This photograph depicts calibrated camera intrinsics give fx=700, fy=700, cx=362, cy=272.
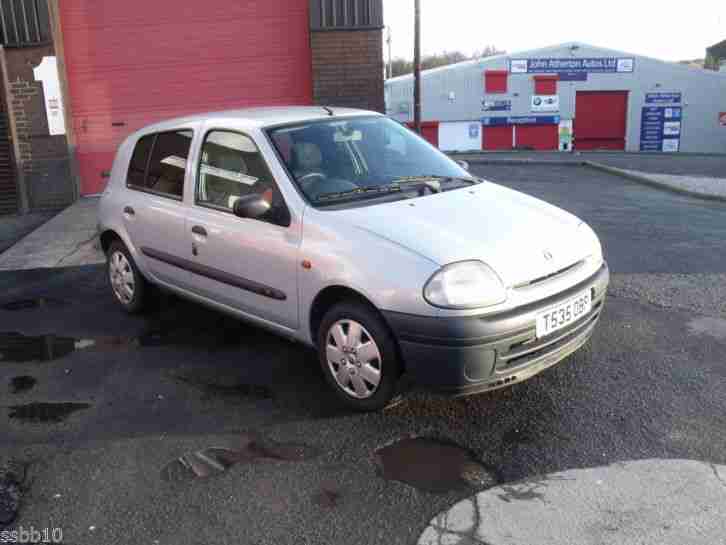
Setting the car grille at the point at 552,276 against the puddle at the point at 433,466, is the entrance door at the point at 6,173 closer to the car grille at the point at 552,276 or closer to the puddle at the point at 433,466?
the puddle at the point at 433,466

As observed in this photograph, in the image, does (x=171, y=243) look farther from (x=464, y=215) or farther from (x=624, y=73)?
(x=624, y=73)

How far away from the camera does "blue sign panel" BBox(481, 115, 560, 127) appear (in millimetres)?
38812

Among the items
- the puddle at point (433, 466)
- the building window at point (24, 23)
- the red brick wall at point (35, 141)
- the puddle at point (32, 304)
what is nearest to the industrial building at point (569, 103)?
the red brick wall at point (35, 141)

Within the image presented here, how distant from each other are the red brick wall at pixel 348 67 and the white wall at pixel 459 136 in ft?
94.3

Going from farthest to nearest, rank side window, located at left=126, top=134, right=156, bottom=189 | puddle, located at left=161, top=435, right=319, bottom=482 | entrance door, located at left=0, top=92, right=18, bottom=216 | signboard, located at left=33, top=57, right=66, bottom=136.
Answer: entrance door, located at left=0, top=92, right=18, bottom=216 < signboard, located at left=33, top=57, right=66, bottom=136 < side window, located at left=126, top=134, right=156, bottom=189 < puddle, located at left=161, top=435, right=319, bottom=482

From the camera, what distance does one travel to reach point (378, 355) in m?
3.70

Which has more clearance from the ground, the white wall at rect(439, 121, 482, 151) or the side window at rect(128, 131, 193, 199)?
the side window at rect(128, 131, 193, 199)

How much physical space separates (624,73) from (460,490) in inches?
1572

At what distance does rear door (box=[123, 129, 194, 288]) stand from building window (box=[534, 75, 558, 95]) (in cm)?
3597

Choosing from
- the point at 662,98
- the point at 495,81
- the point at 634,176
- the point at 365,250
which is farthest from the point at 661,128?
the point at 365,250

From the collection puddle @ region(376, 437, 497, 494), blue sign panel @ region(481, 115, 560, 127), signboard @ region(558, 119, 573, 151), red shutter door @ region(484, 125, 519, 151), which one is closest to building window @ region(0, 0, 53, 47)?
puddle @ region(376, 437, 497, 494)

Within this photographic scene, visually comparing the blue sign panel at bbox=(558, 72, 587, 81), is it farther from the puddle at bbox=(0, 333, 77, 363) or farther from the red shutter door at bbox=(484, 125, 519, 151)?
the puddle at bbox=(0, 333, 77, 363)

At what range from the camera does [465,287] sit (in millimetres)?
3477

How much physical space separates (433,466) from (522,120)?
3783cm
